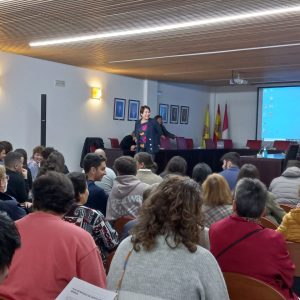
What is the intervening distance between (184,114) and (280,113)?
2854 mm

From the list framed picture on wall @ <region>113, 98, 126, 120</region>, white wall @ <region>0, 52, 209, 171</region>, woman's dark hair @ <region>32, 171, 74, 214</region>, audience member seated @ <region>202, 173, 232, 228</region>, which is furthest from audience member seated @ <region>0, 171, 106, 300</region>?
framed picture on wall @ <region>113, 98, 126, 120</region>

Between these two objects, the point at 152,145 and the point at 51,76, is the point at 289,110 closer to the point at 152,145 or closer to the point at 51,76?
the point at 152,145

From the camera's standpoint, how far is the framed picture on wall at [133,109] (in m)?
11.8

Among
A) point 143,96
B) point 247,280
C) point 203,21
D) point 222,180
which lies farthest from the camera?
Answer: point 143,96

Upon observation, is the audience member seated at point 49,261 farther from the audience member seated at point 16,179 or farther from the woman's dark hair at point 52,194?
the audience member seated at point 16,179

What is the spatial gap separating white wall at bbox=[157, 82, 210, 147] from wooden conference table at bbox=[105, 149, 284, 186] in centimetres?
181

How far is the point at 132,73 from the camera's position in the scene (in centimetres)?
1114

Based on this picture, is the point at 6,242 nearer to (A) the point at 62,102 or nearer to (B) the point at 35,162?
(B) the point at 35,162

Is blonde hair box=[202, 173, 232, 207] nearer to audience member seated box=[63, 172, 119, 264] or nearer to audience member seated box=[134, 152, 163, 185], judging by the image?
audience member seated box=[63, 172, 119, 264]

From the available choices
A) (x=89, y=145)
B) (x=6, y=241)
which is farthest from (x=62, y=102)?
(x=6, y=241)

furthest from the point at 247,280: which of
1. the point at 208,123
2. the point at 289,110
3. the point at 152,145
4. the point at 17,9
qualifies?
the point at 208,123

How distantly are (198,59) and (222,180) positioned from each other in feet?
19.4

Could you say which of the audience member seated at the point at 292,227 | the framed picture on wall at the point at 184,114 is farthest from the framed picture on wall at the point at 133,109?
the audience member seated at the point at 292,227

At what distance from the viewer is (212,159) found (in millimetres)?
12164
